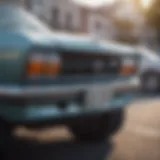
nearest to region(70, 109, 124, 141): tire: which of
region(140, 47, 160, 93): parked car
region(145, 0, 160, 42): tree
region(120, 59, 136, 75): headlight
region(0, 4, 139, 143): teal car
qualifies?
region(0, 4, 139, 143): teal car

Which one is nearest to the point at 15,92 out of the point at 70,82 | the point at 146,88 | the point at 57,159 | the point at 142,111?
the point at 70,82

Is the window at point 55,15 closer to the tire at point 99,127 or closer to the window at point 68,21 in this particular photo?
the window at point 68,21

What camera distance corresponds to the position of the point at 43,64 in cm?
364

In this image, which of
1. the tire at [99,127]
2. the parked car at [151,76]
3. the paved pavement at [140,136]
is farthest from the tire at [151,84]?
the tire at [99,127]

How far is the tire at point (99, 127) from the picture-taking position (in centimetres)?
474

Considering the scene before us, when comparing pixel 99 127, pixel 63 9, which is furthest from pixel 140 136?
pixel 63 9

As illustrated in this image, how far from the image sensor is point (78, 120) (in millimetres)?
4086

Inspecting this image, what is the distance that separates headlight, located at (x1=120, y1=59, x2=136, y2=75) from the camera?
4.39 meters

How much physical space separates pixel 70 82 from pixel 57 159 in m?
0.74

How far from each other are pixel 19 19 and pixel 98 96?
1.00 meters

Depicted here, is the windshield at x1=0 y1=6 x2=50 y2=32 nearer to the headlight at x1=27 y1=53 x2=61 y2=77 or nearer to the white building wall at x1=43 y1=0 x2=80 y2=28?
the white building wall at x1=43 y1=0 x2=80 y2=28

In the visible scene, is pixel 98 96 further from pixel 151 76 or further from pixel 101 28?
pixel 151 76

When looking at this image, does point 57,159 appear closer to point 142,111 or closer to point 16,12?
point 16,12

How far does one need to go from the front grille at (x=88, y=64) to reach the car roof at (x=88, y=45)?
0.16 feet
